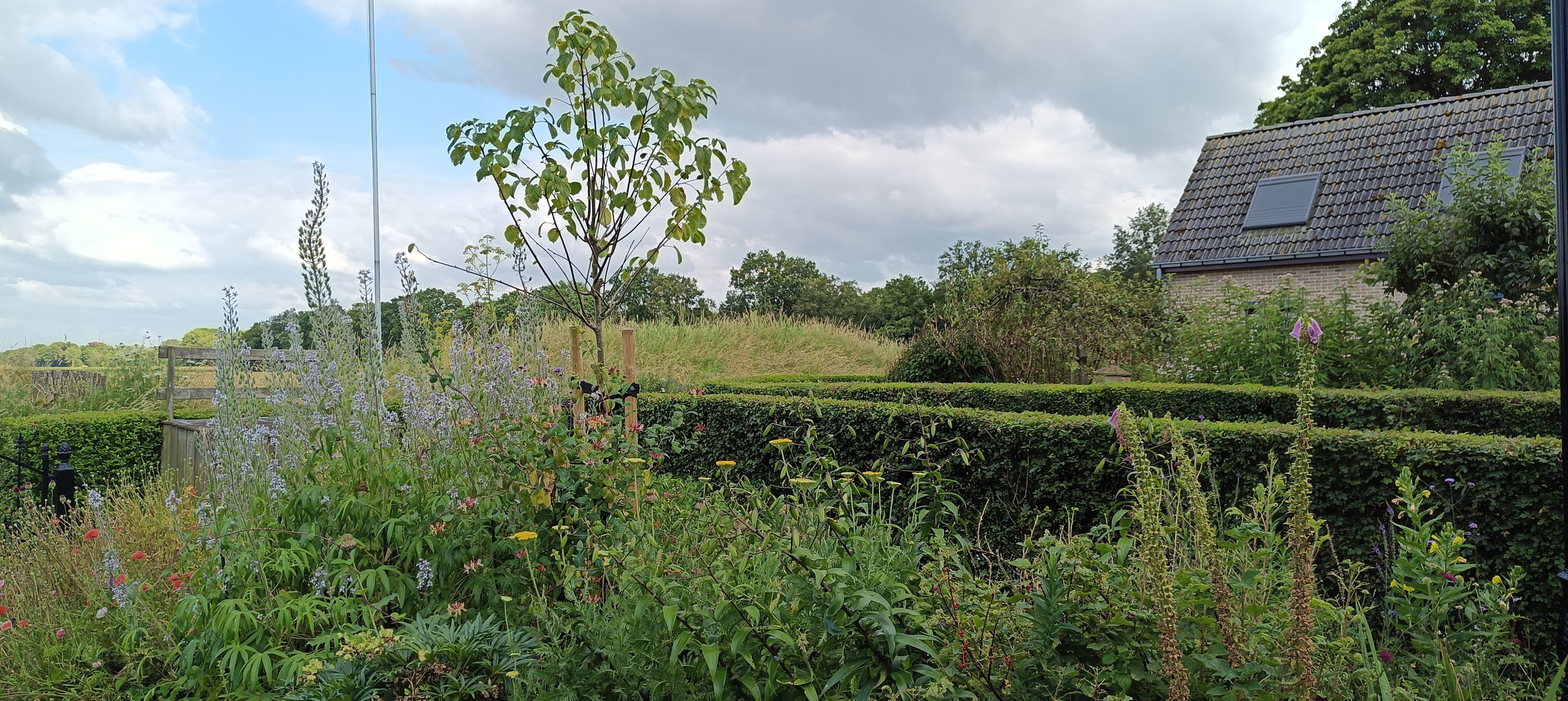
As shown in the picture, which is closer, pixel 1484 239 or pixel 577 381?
pixel 577 381

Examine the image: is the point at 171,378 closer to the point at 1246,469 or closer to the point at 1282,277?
the point at 1246,469

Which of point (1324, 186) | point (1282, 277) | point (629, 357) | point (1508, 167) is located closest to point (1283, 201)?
point (1324, 186)

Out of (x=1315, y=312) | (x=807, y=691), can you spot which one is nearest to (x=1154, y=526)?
(x=807, y=691)

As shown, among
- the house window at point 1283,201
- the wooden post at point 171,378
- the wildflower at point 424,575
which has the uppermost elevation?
the house window at point 1283,201

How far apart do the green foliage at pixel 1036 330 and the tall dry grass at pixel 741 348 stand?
1622 mm

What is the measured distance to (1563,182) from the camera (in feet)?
7.63

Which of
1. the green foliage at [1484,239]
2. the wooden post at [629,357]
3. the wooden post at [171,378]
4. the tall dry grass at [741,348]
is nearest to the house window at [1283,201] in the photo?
the green foliage at [1484,239]

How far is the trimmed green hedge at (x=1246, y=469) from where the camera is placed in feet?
11.5

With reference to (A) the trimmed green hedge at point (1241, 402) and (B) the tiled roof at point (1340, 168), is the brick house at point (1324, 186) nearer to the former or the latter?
(B) the tiled roof at point (1340, 168)

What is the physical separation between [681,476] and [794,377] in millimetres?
4582

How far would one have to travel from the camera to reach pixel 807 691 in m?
1.94

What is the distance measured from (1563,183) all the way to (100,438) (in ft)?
36.7

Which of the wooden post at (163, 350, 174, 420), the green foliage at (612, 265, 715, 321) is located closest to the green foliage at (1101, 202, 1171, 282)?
the green foliage at (612, 265, 715, 321)

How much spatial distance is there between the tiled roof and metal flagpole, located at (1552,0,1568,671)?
44.0 feet
